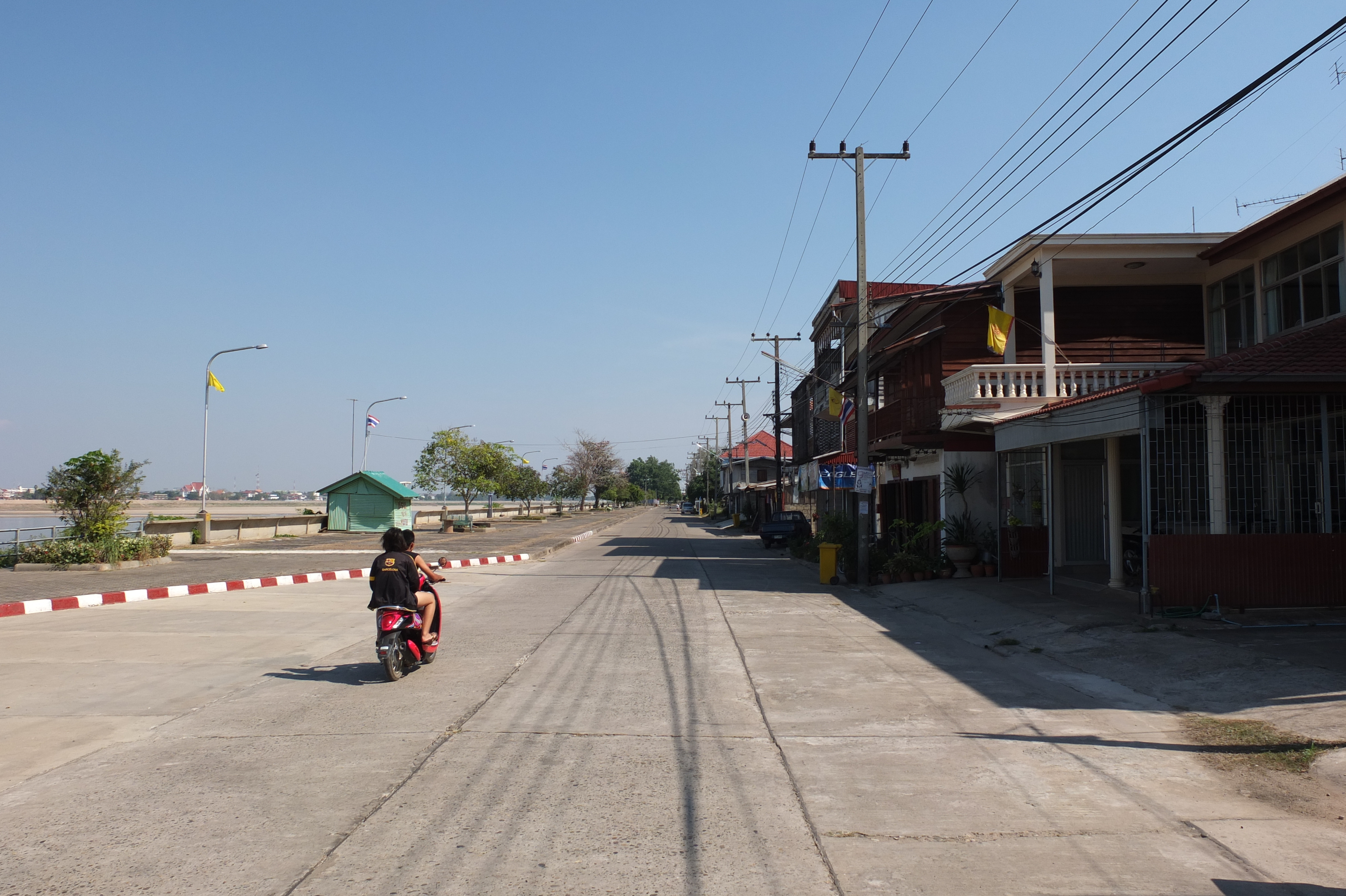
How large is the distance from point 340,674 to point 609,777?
5099mm

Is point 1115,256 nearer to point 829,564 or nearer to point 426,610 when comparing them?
point 829,564

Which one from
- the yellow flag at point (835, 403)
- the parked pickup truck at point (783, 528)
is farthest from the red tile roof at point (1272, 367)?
the parked pickup truck at point (783, 528)

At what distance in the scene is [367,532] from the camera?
53844mm

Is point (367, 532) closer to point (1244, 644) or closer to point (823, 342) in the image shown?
point (823, 342)

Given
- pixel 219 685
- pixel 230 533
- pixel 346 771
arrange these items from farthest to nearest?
1. pixel 230 533
2. pixel 219 685
3. pixel 346 771

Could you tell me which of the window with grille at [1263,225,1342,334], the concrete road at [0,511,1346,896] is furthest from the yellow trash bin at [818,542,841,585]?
the concrete road at [0,511,1346,896]

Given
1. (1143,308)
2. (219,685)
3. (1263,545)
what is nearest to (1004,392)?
(1143,308)

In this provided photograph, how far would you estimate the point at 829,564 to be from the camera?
2339 cm

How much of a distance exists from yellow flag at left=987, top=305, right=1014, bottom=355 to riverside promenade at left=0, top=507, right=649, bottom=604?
12235 mm

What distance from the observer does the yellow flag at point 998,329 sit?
783 inches

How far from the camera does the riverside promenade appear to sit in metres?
20.4

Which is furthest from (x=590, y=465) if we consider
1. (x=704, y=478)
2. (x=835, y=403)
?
(x=835, y=403)

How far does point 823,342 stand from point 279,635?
42.5 m

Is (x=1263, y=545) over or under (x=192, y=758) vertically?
over
